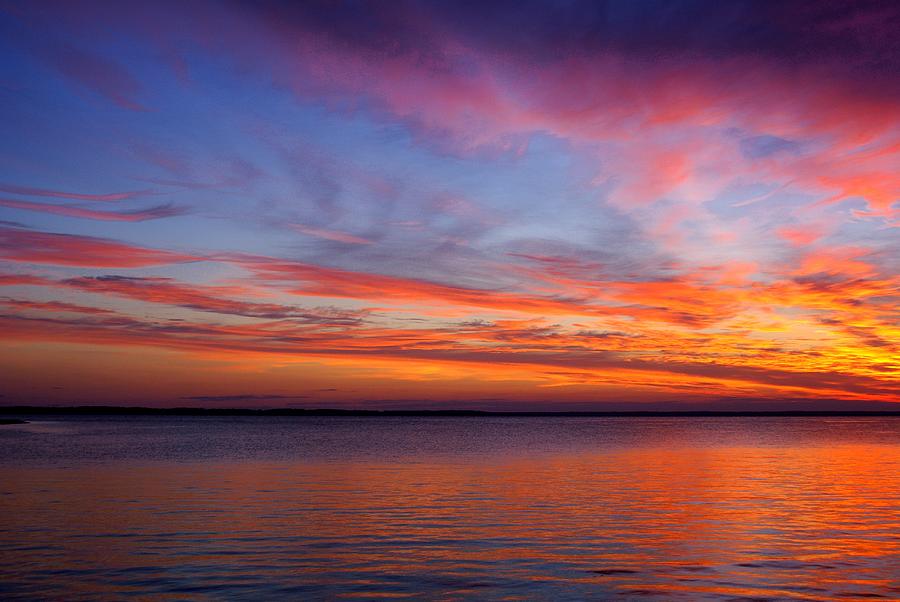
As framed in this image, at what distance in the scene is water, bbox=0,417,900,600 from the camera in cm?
1647

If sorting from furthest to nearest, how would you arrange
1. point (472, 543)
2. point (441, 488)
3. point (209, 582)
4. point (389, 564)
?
point (441, 488) → point (472, 543) → point (389, 564) → point (209, 582)

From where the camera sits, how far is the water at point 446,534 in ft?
54.0

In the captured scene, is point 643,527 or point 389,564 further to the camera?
point 643,527

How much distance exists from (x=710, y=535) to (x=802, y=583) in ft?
19.3

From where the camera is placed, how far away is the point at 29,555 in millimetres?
19234

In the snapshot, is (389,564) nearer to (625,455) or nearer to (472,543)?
(472,543)

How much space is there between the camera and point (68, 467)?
44.2 meters

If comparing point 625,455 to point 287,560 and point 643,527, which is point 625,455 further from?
point 287,560

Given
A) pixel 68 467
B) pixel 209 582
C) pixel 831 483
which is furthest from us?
pixel 68 467

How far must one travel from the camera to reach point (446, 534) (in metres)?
22.6

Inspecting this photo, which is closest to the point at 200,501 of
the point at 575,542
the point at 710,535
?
the point at 575,542

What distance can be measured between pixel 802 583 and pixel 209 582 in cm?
1268

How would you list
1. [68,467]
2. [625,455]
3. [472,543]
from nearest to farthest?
[472,543], [68,467], [625,455]

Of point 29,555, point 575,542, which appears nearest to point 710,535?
point 575,542
